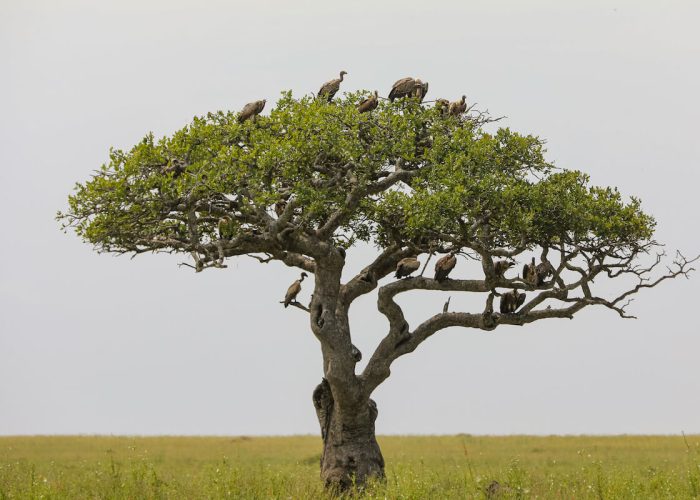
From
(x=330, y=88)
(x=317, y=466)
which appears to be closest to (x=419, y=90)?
(x=330, y=88)

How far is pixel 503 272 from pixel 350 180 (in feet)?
14.5

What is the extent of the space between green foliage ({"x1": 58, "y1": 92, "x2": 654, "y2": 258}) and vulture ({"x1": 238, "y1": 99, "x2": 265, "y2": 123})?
338 millimetres

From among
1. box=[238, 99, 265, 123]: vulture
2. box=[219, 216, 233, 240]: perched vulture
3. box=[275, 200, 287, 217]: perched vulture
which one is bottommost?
box=[219, 216, 233, 240]: perched vulture

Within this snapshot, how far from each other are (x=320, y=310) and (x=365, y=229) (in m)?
3.24

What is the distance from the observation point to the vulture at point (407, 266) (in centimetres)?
2189

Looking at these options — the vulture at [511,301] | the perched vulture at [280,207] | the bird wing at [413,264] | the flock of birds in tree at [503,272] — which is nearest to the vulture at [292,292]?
the flock of birds in tree at [503,272]

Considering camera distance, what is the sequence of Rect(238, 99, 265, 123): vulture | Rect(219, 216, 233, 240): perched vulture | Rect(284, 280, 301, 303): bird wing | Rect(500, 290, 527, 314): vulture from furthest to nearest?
Rect(284, 280, 301, 303): bird wing → Rect(500, 290, 527, 314): vulture → Rect(219, 216, 233, 240): perched vulture → Rect(238, 99, 265, 123): vulture

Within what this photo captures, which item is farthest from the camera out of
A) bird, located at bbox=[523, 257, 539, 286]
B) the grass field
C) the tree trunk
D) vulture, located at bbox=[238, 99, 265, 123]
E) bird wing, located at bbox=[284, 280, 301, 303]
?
bird wing, located at bbox=[284, 280, 301, 303]

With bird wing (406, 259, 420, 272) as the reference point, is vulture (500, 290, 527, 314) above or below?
below

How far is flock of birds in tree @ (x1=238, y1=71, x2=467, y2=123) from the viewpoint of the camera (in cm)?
2130

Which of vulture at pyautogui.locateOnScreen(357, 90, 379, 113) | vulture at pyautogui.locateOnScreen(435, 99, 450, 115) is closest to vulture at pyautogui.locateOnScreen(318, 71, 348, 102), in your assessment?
vulture at pyautogui.locateOnScreen(357, 90, 379, 113)

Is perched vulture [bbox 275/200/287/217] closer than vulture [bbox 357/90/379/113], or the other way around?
vulture [bbox 357/90/379/113]

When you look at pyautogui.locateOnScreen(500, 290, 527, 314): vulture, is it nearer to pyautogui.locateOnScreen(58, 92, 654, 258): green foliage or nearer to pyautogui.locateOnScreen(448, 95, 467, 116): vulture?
pyautogui.locateOnScreen(58, 92, 654, 258): green foliage

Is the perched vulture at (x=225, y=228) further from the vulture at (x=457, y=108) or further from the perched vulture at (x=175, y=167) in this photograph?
the vulture at (x=457, y=108)
